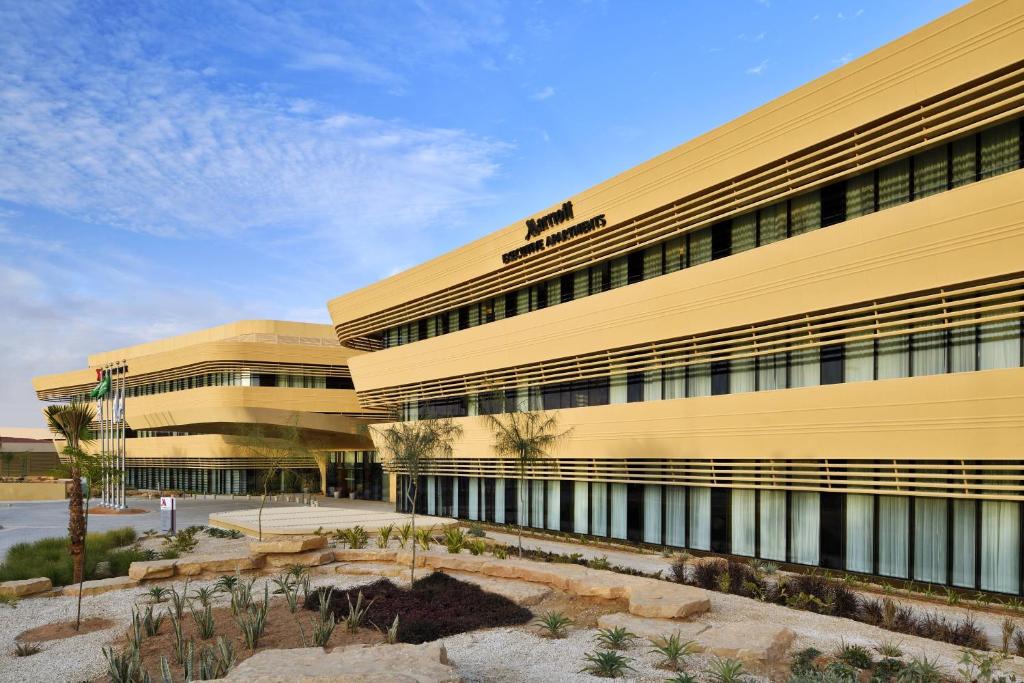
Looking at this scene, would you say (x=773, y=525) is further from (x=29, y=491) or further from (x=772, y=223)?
(x=29, y=491)

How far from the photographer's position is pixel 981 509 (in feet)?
58.1

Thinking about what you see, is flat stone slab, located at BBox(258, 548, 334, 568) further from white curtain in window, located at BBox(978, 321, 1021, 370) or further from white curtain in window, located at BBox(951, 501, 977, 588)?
white curtain in window, located at BBox(978, 321, 1021, 370)

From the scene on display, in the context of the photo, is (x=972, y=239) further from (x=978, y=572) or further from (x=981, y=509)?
(x=978, y=572)

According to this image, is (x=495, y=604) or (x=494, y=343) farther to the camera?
(x=494, y=343)

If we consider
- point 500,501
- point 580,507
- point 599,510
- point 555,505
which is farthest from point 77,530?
point 500,501

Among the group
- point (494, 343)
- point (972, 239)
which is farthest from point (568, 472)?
point (972, 239)

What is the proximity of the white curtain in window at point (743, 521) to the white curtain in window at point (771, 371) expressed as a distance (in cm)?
322

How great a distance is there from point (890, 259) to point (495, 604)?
1279 centimetres

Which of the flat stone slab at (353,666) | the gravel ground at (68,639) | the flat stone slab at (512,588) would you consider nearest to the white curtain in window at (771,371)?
the flat stone slab at (512,588)

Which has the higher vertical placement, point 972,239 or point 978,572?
point 972,239

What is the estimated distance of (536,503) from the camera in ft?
108

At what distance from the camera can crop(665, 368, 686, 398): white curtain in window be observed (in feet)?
85.3

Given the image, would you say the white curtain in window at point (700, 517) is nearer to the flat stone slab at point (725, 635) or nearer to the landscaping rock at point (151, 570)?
the flat stone slab at point (725, 635)

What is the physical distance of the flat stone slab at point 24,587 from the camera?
17750mm
